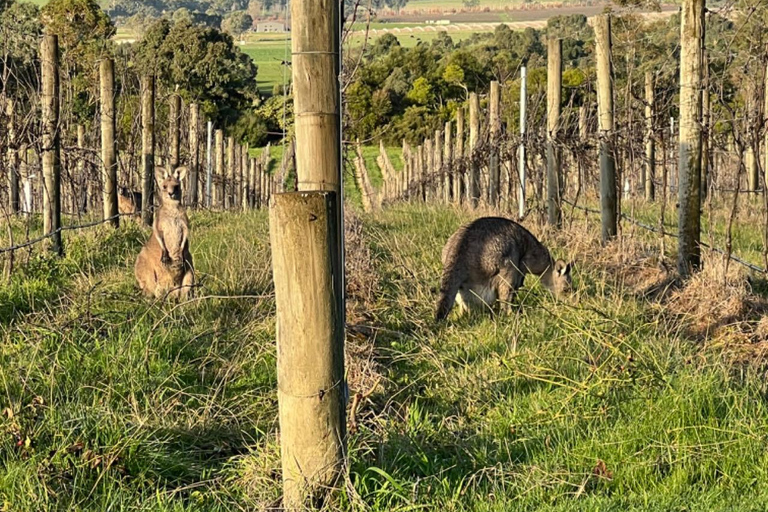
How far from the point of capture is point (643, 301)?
Result: 309 inches

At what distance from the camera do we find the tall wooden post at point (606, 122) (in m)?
10.7

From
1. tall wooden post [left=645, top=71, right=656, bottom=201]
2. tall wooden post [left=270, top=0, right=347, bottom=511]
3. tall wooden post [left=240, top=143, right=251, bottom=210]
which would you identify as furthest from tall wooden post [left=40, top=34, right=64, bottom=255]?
tall wooden post [left=240, top=143, right=251, bottom=210]

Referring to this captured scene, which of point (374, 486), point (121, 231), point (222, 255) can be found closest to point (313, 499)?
point (374, 486)

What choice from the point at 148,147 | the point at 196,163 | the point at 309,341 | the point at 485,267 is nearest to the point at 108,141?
the point at 148,147

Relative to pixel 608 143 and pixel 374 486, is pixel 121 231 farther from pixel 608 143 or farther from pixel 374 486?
pixel 374 486

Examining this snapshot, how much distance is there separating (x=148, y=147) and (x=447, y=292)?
313 inches

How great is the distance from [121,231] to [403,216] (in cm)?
463

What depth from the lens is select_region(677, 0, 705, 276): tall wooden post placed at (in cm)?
858

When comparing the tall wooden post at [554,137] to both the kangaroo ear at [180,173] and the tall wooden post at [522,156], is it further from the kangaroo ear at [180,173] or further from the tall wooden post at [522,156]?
the kangaroo ear at [180,173]

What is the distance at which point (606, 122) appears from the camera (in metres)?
10.8

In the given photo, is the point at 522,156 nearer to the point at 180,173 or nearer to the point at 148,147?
the point at 148,147

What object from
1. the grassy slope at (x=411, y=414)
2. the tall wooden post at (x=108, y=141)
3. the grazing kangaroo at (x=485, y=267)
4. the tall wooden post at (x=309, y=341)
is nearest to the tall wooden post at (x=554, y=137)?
the grazing kangaroo at (x=485, y=267)

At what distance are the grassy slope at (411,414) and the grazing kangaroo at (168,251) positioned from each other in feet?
2.69

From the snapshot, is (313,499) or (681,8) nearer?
(313,499)
